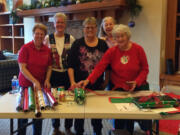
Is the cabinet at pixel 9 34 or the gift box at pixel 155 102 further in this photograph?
the cabinet at pixel 9 34

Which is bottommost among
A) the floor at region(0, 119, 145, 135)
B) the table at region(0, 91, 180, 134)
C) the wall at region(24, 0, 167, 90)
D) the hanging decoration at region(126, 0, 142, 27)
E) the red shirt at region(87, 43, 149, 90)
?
the floor at region(0, 119, 145, 135)

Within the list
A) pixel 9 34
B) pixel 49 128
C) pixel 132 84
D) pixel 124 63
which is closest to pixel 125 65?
pixel 124 63

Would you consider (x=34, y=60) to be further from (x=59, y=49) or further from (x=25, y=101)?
(x=25, y=101)

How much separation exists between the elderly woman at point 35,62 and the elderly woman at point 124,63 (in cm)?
42

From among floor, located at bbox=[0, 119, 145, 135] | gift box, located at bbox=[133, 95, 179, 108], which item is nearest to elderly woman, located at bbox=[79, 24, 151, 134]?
gift box, located at bbox=[133, 95, 179, 108]

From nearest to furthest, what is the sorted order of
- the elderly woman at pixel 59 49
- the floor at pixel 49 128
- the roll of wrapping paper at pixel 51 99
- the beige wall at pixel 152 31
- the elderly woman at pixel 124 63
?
the roll of wrapping paper at pixel 51 99 → the elderly woman at pixel 124 63 → the elderly woman at pixel 59 49 → the floor at pixel 49 128 → the beige wall at pixel 152 31

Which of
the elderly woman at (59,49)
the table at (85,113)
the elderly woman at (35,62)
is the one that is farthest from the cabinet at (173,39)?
the elderly woman at (35,62)

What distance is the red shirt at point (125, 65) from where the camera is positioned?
1864 mm

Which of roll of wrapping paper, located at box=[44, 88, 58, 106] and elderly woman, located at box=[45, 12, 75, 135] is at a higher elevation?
elderly woman, located at box=[45, 12, 75, 135]

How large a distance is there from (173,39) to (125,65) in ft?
5.31

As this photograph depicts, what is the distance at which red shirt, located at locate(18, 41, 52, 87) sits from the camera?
6.40ft

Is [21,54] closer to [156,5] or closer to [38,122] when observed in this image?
[38,122]

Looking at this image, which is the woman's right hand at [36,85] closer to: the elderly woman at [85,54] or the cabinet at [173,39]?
the elderly woman at [85,54]

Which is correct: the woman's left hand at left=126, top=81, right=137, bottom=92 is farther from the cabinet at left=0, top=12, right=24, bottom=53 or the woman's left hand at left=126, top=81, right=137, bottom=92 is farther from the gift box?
the cabinet at left=0, top=12, right=24, bottom=53
